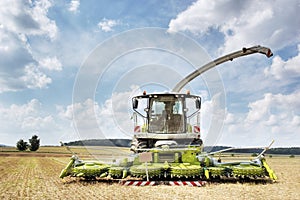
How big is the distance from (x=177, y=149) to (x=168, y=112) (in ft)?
5.99

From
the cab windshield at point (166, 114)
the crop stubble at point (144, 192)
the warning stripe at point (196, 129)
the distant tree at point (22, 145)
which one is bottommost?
the crop stubble at point (144, 192)

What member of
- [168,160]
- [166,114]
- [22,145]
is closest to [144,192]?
[168,160]

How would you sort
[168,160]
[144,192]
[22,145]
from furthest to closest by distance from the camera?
[22,145] → [168,160] → [144,192]

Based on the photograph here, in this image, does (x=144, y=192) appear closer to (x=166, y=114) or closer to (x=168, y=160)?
(x=168, y=160)

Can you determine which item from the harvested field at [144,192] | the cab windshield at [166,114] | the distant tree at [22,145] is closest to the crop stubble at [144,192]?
the harvested field at [144,192]

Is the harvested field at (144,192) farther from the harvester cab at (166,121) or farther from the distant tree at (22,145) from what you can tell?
the distant tree at (22,145)

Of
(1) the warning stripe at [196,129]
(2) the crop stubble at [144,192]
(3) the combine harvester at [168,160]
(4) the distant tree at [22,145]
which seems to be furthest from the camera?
(4) the distant tree at [22,145]

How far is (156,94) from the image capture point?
1089cm

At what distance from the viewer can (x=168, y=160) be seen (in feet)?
31.4

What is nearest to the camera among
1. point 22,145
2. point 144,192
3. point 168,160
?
point 144,192

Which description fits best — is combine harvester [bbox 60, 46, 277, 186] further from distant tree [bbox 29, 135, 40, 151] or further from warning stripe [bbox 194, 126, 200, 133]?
distant tree [bbox 29, 135, 40, 151]

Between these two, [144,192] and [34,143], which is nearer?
[144,192]

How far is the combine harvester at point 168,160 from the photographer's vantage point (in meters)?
8.52

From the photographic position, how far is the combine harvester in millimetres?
8523
